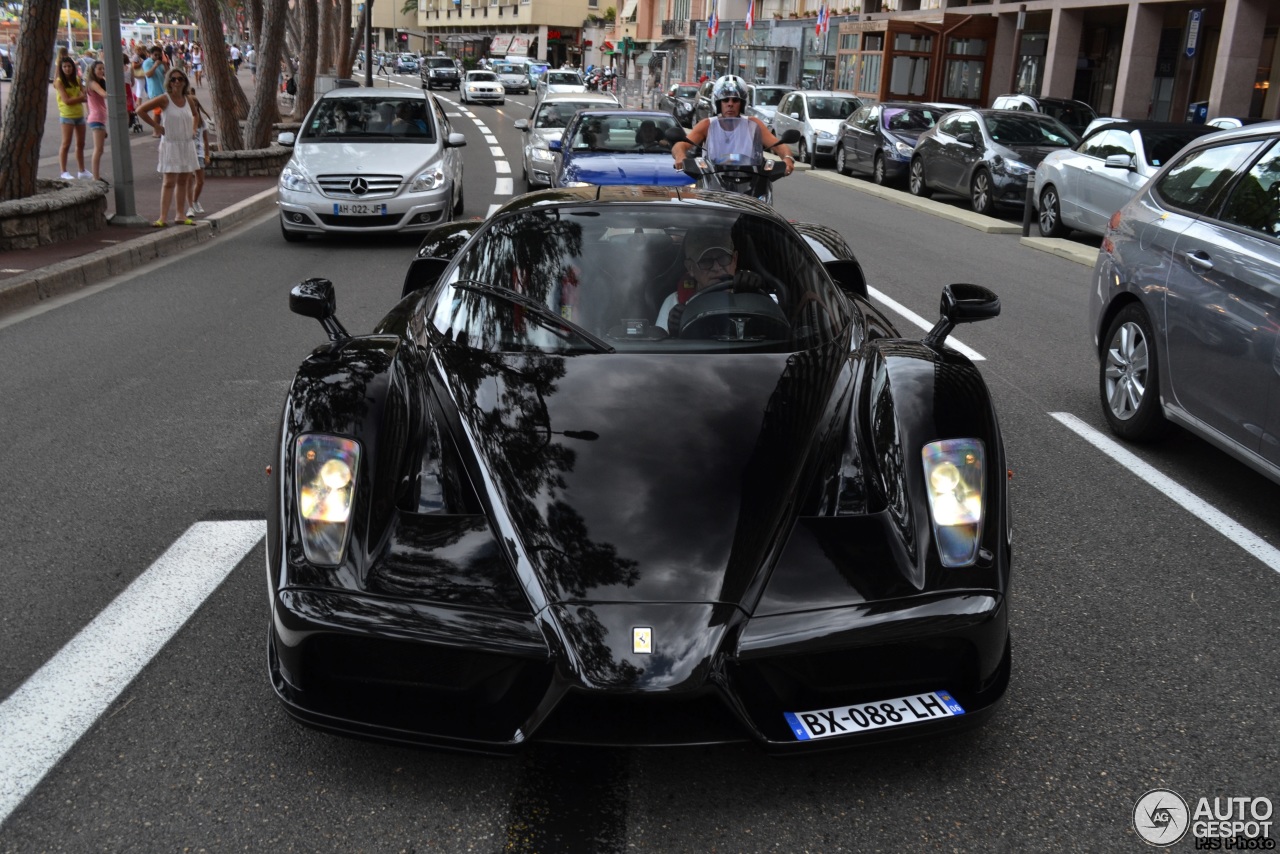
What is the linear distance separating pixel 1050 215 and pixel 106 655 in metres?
14.2

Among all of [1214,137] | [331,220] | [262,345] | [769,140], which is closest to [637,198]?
[1214,137]

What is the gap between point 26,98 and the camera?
1287 centimetres

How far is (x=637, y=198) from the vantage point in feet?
15.2

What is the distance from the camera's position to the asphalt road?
Result: 112 inches

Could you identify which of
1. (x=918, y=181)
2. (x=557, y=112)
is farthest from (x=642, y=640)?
(x=918, y=181)

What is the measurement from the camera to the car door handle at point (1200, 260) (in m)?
5.37

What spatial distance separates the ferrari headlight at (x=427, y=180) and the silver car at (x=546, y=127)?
4344 millimetres

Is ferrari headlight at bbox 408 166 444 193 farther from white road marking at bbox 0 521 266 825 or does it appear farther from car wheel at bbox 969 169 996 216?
white road marking at bbox 0 521 266 825

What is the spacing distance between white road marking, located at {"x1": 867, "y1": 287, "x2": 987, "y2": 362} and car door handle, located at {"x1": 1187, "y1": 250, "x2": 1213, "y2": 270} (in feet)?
8.37

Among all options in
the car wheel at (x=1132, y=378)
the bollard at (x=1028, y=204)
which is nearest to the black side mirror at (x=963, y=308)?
the car wheel at (x=1132, y=378)

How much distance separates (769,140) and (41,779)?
810cm

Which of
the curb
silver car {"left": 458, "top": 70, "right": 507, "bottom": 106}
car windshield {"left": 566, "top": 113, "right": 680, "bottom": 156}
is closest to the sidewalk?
the curb

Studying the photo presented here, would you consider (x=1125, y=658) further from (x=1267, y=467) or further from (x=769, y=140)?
(x=769, y=140)

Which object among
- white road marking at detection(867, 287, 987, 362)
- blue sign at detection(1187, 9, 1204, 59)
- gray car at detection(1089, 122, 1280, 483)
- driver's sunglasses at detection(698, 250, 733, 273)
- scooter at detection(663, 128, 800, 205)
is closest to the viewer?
driver's sunglasses at detection(698, 250, 733, 273)
